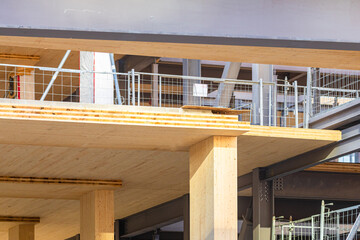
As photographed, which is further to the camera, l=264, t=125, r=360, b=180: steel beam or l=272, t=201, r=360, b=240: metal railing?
l=264, t=125, r=360, b=180: steel beam

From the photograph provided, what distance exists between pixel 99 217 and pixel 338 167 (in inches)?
232

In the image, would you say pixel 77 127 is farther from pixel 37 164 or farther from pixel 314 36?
pixel 314 36

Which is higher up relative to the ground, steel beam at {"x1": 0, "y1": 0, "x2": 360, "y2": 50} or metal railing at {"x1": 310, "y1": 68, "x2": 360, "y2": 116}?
metal railing at {"x1": 310, "y1": 68, "x2": 360, "y2": 116}

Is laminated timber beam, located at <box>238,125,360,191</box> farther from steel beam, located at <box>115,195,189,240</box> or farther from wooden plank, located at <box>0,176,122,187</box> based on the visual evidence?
wooden plank, located at <box>0,176,122,187</box>

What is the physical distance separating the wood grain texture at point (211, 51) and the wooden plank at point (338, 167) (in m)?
12.8

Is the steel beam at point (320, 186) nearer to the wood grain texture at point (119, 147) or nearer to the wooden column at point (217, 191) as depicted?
the wood grain texture at point (119, 147)

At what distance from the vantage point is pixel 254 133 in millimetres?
13922

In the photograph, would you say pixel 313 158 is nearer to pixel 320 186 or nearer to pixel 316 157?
pixel 316 157

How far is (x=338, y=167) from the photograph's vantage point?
1769 centimetres

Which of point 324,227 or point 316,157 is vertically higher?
point 316,157

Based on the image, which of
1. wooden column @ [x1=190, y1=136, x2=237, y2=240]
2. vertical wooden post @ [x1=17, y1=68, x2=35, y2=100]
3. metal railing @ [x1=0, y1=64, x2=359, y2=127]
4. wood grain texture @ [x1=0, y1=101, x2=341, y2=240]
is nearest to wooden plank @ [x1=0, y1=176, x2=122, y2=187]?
wood grain texture @ [x1=0, y1=101, x2=341, y2=240]

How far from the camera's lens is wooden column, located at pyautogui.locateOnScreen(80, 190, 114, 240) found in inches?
694

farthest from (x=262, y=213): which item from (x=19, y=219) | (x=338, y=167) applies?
(x=19, y=219)

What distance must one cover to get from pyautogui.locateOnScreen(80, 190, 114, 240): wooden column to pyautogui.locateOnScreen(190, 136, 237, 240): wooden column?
174 inches
